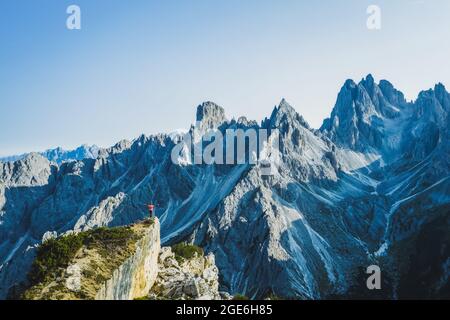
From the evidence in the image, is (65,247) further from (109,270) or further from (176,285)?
(176,285)

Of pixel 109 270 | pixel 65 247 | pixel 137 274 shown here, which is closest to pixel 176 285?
pixel 137 274

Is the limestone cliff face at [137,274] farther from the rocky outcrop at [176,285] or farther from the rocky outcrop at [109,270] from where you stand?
the rocky outcrop at [176,285]

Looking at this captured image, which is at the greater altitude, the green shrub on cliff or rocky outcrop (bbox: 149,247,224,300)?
the green shrub on cliff

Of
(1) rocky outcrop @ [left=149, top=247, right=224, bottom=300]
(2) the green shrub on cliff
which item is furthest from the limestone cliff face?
(2) the green shrub on cliff

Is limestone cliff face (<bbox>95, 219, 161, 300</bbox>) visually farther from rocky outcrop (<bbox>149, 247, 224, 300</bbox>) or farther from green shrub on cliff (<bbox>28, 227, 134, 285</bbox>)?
green shrub on cliff (<bbox>28, 227, 134, 285</bbox>)

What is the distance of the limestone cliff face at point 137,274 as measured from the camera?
4834cm

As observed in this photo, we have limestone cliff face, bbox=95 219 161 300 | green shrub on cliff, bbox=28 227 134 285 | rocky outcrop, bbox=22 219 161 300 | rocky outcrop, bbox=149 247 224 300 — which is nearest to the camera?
rocky outcrop, bbox=22 219 161 300

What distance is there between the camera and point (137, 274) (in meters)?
54.8

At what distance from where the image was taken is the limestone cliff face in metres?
48.3
